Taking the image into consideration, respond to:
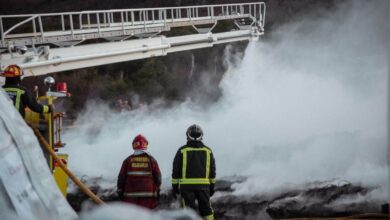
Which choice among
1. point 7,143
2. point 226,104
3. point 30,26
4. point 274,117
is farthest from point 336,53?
point 7,143

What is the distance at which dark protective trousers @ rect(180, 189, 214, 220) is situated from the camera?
4.32m

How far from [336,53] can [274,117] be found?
94 cm

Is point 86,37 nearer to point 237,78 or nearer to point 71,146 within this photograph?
point 71,146

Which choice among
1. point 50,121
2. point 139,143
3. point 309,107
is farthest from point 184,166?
point 309,107

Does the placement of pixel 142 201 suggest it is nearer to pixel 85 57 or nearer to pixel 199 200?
pixel 199 200

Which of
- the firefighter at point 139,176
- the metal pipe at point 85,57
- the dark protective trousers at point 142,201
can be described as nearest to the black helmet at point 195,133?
the firefighter at point 139,176

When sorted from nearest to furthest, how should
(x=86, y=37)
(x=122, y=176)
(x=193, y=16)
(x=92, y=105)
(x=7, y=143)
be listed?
(x=7, y=143)
(x=122, y=176)
(x=86, y=37)
(x=92, y=105)
(x=193, y=16)

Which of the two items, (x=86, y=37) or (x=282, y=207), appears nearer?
(x=86, y=37)

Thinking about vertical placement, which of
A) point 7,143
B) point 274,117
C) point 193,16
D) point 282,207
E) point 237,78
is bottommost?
point 282,207

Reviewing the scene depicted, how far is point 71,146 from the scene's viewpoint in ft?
16.7

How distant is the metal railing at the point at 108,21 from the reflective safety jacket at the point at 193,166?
128cm

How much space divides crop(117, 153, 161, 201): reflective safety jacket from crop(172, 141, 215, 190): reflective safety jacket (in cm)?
19

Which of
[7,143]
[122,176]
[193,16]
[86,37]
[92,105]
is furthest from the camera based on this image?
[193,16]

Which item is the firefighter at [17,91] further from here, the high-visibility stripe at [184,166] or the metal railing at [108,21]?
the high-visibility stripe at [184,166]
